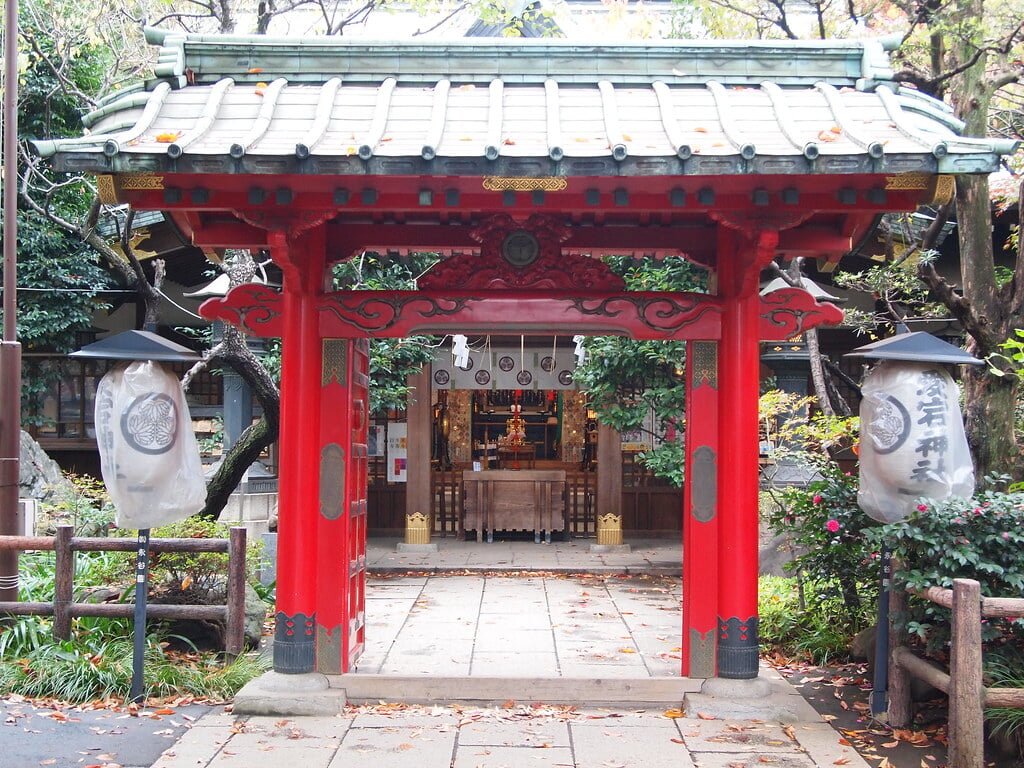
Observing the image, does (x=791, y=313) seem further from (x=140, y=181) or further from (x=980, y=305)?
(x=140, y=181)

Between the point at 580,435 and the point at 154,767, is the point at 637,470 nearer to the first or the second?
the point at 580,435

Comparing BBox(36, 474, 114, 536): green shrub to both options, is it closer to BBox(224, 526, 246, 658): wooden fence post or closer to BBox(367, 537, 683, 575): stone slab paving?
BBox(224, 526, 246, 658): wooden fence post

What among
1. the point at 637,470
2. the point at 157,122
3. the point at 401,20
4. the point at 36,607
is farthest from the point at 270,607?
the point at 401,20

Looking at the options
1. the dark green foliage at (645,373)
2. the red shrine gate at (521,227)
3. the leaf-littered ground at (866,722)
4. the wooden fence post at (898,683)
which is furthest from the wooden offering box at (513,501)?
the wooden fence post at (898,683)

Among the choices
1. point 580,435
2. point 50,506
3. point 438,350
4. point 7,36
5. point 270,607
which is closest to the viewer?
point 7,36

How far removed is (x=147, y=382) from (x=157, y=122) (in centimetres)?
183

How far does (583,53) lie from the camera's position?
21.6 feet

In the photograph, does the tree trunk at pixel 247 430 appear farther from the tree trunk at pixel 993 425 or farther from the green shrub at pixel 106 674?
the tree trunk at pixel 993 425

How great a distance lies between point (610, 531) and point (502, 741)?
28.4 ft

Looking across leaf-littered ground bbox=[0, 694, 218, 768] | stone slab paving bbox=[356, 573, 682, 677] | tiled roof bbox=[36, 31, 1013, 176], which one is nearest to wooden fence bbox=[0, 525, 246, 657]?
leaf-littered ground bbox=[0, 694, 218, 768]

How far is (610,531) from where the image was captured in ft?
46.5

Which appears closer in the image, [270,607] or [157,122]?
[157,122]

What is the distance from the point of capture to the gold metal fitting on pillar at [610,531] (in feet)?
46.5

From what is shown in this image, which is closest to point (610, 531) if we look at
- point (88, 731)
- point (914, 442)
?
point (914, 442)
